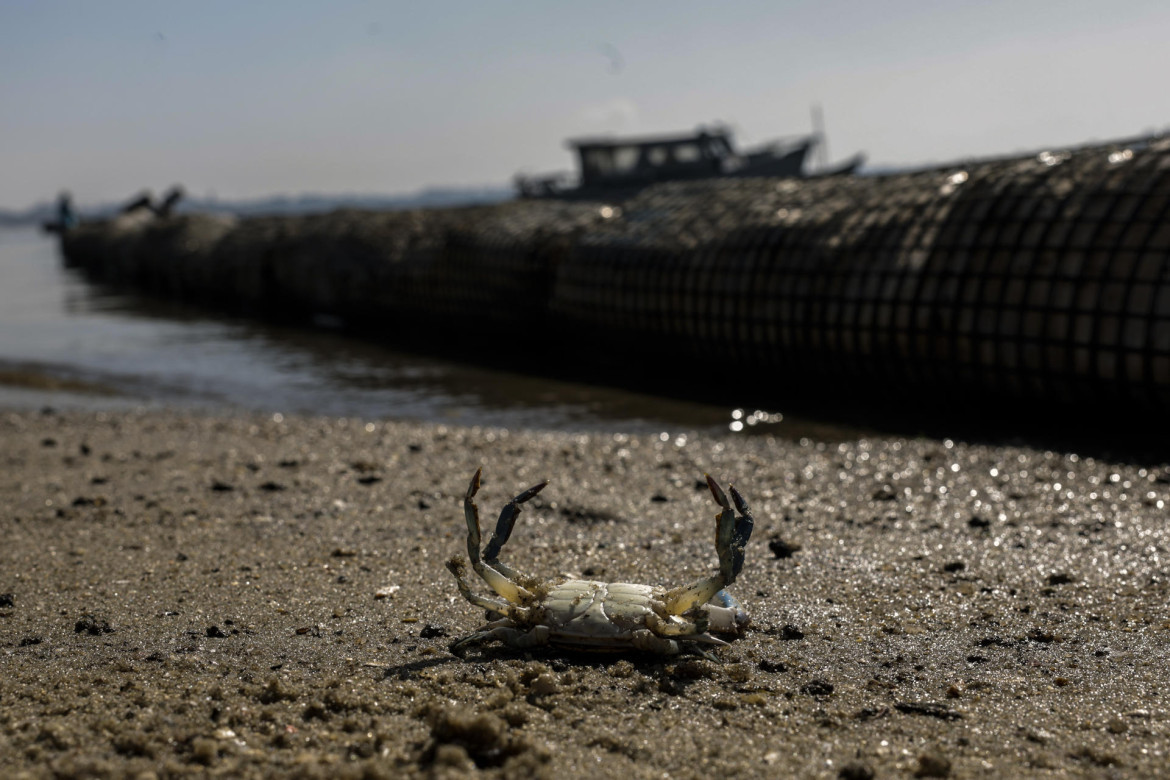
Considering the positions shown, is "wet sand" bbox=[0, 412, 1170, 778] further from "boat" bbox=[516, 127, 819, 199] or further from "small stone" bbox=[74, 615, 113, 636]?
"boat" bbox=[516, 127, 819, 199]

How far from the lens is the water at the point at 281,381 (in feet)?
18.5

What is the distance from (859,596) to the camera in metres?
2.70

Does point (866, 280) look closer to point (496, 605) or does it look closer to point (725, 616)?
point (725, 616)

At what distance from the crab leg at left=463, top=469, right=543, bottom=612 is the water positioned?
2.76m

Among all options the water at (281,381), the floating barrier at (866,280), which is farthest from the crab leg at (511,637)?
the floating barrier at (866,280)

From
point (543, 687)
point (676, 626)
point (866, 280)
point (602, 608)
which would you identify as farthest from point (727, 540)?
point (866, 280)

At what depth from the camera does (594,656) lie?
230 centimetres

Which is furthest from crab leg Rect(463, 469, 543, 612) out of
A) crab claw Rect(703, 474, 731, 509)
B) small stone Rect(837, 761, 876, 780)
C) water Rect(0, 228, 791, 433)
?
water Rect(0, 228, 791, 433)

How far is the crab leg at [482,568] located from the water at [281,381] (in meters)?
2.76

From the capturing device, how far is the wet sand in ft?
6.06

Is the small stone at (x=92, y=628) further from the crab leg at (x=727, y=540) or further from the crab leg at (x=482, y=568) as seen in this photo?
the crab leg at (x=727, y=540)

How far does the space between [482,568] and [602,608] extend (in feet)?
0.92

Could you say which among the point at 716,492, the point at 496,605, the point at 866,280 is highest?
the point at 866,280

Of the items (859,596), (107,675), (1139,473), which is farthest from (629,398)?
(107,675)
